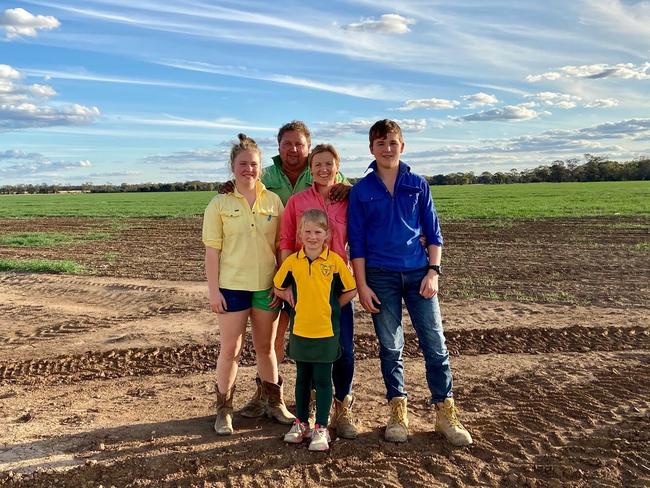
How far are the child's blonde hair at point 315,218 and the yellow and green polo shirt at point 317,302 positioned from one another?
20 cm

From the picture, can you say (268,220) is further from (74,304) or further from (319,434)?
(74,304)

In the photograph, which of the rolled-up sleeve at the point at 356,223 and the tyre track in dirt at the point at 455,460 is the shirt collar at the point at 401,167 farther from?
the tyre track in dirt at the point at 455,460

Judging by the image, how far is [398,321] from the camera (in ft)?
13.8

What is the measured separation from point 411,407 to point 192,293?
590 centimetres

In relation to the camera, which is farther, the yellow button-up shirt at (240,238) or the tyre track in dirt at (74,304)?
the tyre track in dirt at (74,304)

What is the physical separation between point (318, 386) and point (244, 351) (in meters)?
2.62

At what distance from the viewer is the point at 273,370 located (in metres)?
4.54

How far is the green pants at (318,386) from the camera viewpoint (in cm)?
401

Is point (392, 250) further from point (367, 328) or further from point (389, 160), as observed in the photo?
point (367, 328)

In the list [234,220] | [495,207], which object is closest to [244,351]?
[234,220]

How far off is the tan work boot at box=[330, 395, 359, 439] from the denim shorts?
92 centimetres

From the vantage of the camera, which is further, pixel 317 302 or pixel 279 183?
pixel 279 183

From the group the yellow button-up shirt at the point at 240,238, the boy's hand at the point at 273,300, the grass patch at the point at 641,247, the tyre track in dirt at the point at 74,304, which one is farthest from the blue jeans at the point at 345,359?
the grass patch at the point at 641,247

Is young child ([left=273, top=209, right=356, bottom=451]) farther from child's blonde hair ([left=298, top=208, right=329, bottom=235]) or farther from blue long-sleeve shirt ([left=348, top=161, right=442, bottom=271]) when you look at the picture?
blue long-sleeve shirt ([left=348, top=161, right=442, bottom=271])
